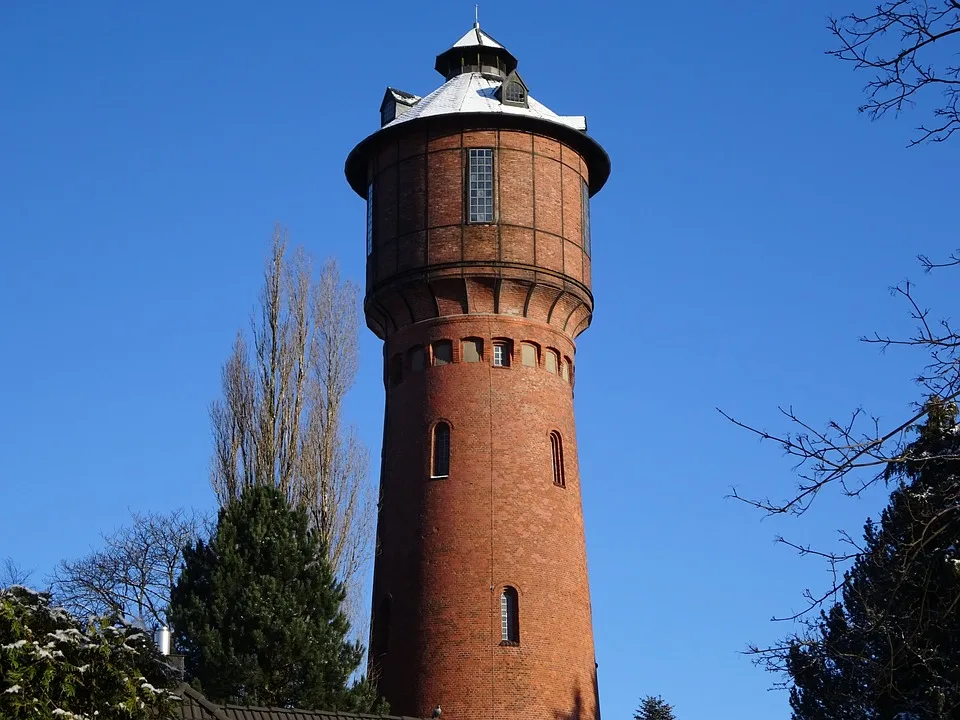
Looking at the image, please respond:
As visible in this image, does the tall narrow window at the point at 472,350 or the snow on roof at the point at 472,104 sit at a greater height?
the snow on roof at the point at 472,104

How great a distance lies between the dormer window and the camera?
93.1 ft

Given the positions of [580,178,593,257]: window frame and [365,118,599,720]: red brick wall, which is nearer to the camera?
[365,118,599,720]: red brick wall

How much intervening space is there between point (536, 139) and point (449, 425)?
6168 millimetres

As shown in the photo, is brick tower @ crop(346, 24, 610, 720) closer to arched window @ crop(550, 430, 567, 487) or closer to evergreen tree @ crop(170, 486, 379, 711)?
arched window @ crop(550, 430, 567, 487)

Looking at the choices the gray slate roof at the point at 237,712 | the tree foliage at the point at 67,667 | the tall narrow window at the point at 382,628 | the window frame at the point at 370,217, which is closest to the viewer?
the tree foliage at the point at 67,667

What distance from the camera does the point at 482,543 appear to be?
84.1ft

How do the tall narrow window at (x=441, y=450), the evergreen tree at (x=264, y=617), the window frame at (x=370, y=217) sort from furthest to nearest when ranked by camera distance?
the window frame at (x=370, y=217), the tall narrow window at (x=441, y=450), the evergreen tree at (x=264, y=617)

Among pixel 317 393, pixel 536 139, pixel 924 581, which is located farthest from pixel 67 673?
pixel 536 139

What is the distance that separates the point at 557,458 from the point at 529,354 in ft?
6.94

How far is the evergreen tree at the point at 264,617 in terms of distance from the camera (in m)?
21.6

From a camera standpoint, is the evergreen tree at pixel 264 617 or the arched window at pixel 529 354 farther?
the arched window at pixel 529 354

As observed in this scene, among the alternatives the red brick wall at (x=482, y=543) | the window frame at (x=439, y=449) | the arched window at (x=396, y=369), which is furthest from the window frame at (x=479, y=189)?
the window frame at (x=439, y=449)

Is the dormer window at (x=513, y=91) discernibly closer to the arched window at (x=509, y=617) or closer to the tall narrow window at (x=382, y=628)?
the arched window at (x=509, y=617)

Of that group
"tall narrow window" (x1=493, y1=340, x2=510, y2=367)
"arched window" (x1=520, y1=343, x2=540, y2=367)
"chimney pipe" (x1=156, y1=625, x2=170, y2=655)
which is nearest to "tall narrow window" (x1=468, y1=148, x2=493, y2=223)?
"tall narrow window" (x1=493, y1=340, x2=510, y2=367)
